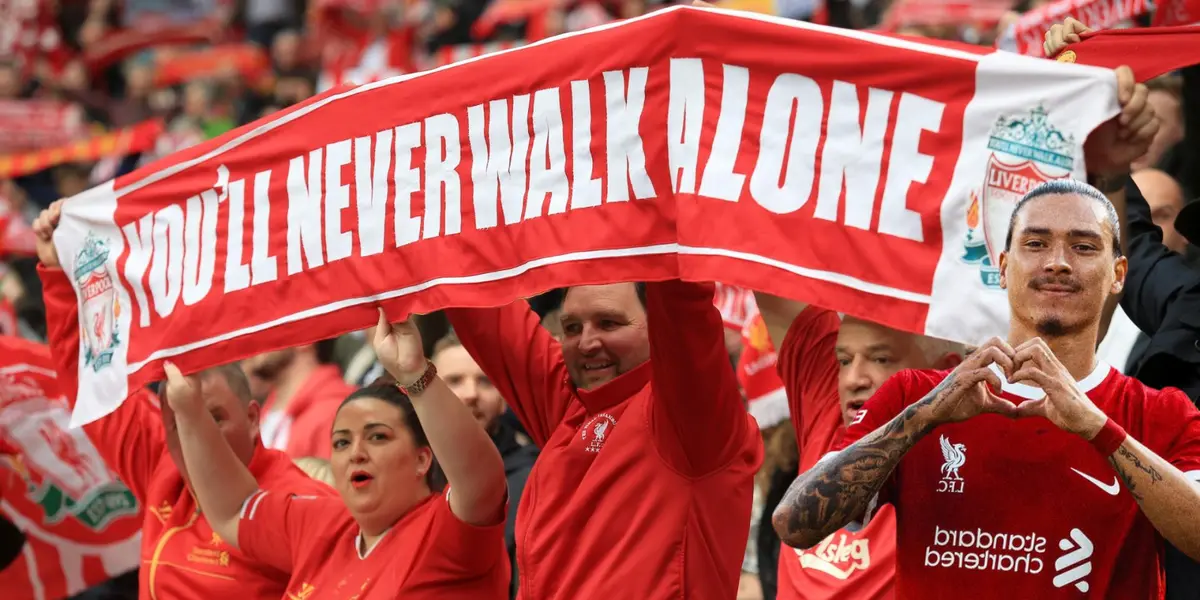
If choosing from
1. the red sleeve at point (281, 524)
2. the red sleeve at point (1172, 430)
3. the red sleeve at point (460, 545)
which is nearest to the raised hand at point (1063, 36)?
the red sleeve at point (1172, 430)

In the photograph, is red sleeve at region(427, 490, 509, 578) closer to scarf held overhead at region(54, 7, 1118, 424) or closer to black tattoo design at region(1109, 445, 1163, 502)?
scarf held overhead at region(54, 7, 1118, 424)

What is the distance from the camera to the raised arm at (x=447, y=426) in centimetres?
359

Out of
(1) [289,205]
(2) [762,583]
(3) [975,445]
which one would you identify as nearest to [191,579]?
(1) [289,205]

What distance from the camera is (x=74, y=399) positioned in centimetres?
462

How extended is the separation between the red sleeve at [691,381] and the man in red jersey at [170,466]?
62.5 inches

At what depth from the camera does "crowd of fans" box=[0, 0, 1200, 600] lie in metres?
4.17

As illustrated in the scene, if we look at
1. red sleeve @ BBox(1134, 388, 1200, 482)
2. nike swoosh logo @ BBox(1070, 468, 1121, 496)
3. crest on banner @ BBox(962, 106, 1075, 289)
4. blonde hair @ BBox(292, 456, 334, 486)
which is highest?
crest on banner @ BBox(962, 106, 1075, 289)

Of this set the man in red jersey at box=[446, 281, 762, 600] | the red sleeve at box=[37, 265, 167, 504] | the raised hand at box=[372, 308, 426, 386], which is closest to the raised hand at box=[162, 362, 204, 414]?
the red sleeve at box=[37, 265, 167, 504]

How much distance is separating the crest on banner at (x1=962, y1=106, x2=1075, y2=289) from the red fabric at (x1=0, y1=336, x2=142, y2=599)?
337cm

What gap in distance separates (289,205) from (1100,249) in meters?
2.06

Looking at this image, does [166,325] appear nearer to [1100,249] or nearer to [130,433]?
[130,433]

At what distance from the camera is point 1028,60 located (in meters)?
2.95

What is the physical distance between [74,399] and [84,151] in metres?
7.25

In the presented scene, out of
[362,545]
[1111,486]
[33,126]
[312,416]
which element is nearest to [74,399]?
[362,545]
